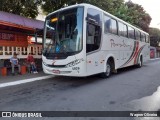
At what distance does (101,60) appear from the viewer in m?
9.79

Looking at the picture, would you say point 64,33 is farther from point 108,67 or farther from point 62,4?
point 62,4

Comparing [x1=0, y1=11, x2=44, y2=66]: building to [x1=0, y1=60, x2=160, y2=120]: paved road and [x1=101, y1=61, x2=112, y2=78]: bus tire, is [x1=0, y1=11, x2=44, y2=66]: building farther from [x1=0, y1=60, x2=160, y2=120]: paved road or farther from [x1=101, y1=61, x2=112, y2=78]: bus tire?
[x1=0, y1=60, x2=160, y2=120]: paved road

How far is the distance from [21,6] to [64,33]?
30.6 feet

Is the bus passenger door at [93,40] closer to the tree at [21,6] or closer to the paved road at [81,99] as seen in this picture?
the paved road at [81,99]

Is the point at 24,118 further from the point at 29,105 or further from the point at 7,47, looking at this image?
the point at 7,47

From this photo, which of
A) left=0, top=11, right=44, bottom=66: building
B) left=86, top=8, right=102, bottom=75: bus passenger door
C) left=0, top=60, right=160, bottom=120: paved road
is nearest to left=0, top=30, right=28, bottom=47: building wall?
left=0, top=11, right=44, bottom=66: building

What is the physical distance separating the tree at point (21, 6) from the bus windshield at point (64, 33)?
21.7 feet

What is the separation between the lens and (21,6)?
16625 millimetres

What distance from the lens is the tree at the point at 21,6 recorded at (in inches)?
612

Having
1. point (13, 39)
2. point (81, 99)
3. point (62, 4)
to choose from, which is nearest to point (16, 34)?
point (13, 39)

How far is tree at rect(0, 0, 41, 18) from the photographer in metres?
15.6

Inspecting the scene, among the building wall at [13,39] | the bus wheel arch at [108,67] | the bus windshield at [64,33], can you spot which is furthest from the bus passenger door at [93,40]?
the building wall at [13,39]

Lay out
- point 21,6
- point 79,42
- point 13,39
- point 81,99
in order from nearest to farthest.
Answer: point 81,99
point 79,42
point 13,39
point 21,6

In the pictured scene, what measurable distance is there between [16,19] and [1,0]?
12.8 ft
